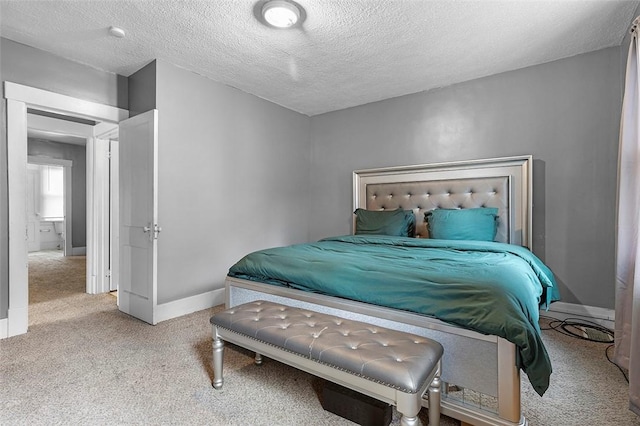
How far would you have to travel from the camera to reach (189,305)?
3.30m

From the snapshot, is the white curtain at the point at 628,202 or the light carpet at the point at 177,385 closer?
the light carpet at the point at 177,385

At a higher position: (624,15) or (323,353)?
(624,15)

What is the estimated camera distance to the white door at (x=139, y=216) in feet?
9.76

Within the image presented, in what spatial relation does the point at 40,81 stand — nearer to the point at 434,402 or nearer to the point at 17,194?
the point at 17,194

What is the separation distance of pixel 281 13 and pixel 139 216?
2.27m

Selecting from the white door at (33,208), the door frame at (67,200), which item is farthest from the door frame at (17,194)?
the white door at (33,208)

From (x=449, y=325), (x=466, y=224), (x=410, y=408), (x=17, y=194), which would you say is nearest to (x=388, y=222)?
(x=466, y=224)

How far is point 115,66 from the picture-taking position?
317 cm

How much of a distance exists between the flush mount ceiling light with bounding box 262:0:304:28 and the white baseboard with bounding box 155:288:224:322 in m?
2.70

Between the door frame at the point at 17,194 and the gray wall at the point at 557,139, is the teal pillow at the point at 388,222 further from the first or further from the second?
the door frame at the point at 17,194

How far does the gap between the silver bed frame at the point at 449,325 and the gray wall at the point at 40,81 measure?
6.31 ft

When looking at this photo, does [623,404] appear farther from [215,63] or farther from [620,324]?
[215,63]

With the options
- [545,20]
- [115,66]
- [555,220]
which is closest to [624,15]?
[545,20]

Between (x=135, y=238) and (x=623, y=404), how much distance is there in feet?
12.7
